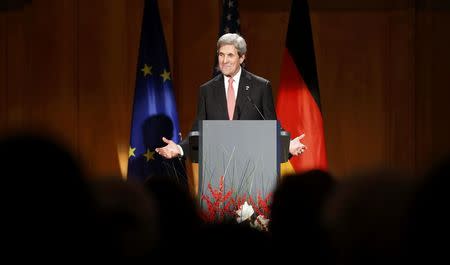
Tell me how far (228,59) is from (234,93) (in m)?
0.23

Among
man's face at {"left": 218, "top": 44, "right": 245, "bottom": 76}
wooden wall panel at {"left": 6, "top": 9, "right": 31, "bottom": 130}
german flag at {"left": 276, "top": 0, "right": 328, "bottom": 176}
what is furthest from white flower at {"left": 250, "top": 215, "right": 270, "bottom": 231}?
wooden wall panel at {"left": 6, "top": 9, "right": 31, "bottom": 130}

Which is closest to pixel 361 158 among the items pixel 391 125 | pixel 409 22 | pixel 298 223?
pixel 391 125

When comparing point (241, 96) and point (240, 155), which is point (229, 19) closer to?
point (241, 96)

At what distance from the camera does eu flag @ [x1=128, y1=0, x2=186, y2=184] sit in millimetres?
5625

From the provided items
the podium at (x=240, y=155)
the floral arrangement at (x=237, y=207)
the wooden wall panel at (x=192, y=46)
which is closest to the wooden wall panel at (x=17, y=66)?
the wooden wall panel at (x=192, y=46)

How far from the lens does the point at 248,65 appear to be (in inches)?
270

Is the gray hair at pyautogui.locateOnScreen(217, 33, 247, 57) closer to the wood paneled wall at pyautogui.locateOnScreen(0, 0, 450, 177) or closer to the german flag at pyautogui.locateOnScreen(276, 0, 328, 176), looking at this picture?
the german flag at pyautogui.locateOnScreen(276, 0, 328, 176)

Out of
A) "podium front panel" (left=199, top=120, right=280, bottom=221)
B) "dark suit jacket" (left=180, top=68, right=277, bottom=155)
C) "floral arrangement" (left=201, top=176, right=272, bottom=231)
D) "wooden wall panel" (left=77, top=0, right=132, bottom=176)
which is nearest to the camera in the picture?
"floral arrangement" (left=201, top=176, right=272, bottom=231)

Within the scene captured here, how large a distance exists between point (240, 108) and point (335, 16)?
2.96 meters

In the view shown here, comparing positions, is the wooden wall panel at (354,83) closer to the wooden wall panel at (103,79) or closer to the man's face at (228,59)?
the wooden wall panel at (103,79)

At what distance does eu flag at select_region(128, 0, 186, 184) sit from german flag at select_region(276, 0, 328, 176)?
963 mm

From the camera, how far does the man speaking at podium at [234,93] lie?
435 cm

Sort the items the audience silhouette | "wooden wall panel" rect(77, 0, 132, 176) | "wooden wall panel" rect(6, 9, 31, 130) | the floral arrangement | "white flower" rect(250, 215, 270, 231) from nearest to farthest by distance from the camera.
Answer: the audience silhouette
"white flower" rect(250, 215, 270, 231)
the floral arrangement
"wooden wall panel" rect(77, 0, 132, 176)
"wooden wall panel" rect(6, 9, 31, 130)

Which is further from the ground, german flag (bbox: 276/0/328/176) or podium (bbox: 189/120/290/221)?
german flag (bbox: 276/0/328/176)
